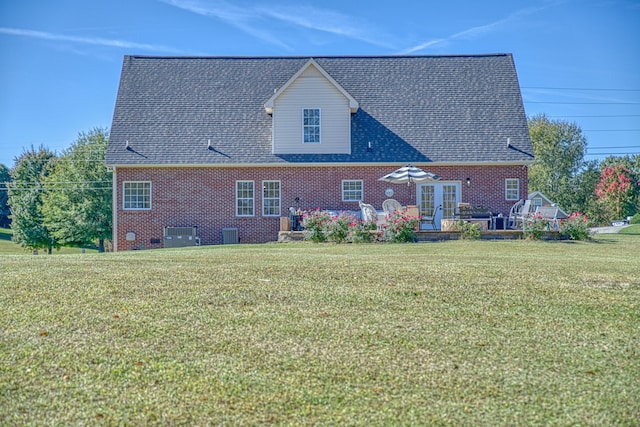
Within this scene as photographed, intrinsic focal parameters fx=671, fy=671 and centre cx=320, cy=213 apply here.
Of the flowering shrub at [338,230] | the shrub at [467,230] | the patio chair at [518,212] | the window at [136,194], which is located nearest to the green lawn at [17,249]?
the window at [136,194]

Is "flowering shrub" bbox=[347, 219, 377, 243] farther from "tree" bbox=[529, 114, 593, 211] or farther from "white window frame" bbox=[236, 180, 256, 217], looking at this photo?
"tree" bbox=[529, 114, 593, 211]

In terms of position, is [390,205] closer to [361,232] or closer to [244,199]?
[361,232]

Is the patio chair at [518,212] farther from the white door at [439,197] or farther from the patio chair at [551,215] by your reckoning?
the white door at [439,197]

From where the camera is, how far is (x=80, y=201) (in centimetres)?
3731

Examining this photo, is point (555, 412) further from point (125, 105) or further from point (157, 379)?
point (125, 105)

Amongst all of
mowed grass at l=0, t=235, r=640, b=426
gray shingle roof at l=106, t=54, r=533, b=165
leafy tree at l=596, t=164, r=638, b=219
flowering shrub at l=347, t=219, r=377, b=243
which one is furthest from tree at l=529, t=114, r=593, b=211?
mowed grass at l=0, t=235, r=640, b=426

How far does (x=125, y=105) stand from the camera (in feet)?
80.3

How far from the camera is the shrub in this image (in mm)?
18234

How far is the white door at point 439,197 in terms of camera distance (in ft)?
76.0

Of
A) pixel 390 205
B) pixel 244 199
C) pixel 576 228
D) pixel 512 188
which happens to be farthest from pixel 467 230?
pixel 244 199

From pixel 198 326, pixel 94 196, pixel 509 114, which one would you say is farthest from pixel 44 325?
pixel 94 196

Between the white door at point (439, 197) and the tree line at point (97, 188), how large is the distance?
15.5 m

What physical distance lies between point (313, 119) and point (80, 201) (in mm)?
19423

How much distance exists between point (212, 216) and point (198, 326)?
16.5m
